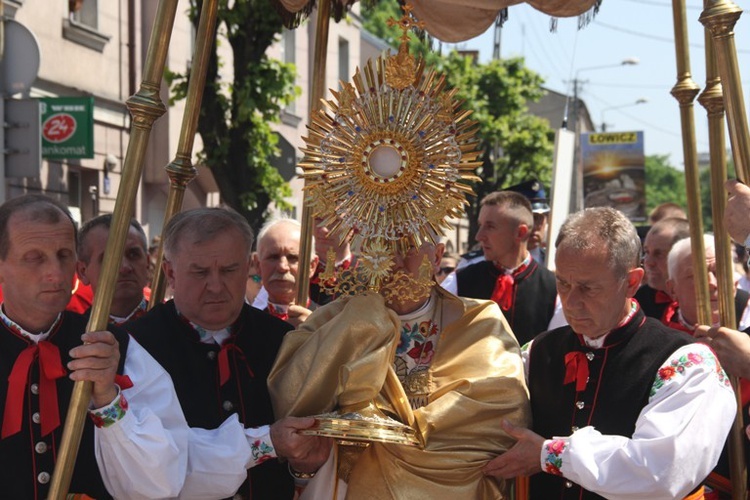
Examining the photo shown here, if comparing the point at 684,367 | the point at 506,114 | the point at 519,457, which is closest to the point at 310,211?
the point at 519,457

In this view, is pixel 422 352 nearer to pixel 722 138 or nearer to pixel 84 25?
pixel 722 138

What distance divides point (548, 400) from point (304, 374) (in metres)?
0.85

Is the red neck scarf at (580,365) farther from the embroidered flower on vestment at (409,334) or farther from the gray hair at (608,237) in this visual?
the embroidered flower on vestment at (409,334)

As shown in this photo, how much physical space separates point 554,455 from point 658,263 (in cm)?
→ 263

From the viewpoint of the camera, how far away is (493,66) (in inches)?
1091

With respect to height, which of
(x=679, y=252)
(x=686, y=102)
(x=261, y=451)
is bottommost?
(x=261, y=451)

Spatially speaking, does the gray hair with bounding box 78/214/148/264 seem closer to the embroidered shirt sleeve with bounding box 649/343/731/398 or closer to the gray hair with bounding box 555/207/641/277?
the gray hair with bounding box 555/207/641/277

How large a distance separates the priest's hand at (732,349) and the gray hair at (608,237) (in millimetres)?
355

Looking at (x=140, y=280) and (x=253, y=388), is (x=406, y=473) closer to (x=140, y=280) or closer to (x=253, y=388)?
(x=253, y=388)

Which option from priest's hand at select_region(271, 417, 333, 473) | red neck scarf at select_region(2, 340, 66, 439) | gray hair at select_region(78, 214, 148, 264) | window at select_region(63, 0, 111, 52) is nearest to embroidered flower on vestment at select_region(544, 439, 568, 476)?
priest's hand at select_region(271, 417, 333, 473)

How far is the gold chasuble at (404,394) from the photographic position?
3.33 m

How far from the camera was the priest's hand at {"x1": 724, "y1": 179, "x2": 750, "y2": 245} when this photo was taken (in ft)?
10.3

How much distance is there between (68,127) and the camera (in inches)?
467

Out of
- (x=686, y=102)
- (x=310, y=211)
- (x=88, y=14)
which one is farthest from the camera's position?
(x=88, y=14)
